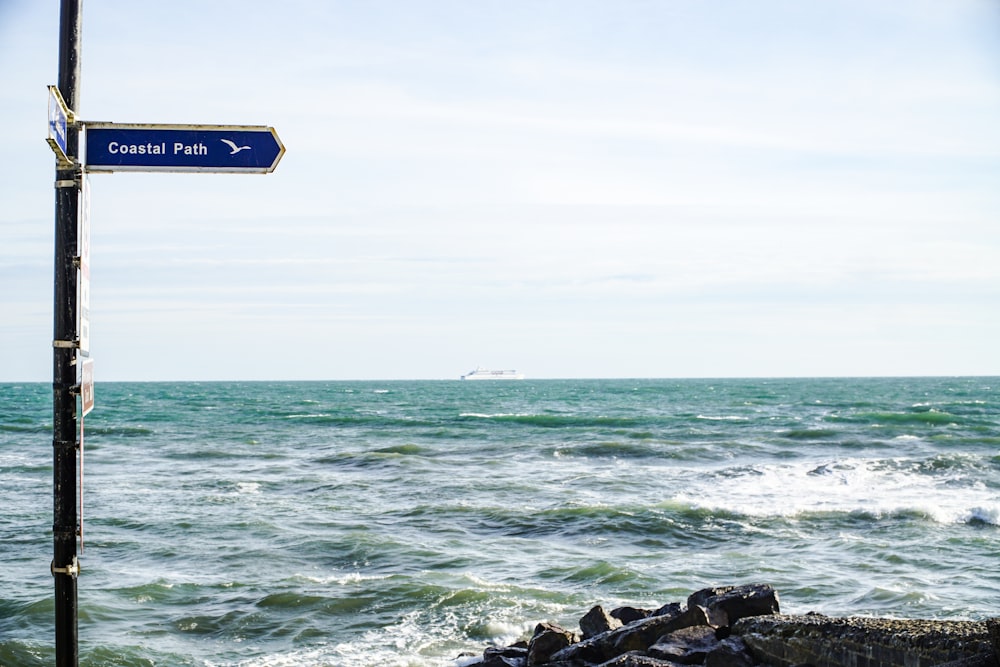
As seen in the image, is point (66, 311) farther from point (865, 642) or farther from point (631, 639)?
point (631, 639)

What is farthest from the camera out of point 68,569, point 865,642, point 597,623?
point 597,623

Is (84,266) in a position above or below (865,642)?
above

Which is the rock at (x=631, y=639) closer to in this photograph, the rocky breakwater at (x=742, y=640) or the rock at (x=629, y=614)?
the rocky breakwater at (x=742, y=640)

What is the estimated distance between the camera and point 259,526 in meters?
14.9

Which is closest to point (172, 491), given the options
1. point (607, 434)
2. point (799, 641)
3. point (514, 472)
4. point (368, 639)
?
point (514, 472)

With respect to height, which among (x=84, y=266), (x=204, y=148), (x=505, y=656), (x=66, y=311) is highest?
(x=204, y=148)

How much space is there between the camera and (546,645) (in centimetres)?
759

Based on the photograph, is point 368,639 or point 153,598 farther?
point 153,598

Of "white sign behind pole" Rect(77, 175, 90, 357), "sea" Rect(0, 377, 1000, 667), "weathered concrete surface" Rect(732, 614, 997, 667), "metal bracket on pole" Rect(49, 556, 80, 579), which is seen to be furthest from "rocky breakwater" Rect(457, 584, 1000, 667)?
"white sign behind pole" Rect(77, 175, 90, 357)

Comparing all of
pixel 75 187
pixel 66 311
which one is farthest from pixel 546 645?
pixel 75 187

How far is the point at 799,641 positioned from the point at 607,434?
2905cm

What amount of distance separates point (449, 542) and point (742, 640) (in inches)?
298

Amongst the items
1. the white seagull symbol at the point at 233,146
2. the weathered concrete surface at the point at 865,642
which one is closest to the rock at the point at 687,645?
the weathered concrete surface at the point at 865,642

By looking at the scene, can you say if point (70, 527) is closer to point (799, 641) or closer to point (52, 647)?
point (799, 641)
